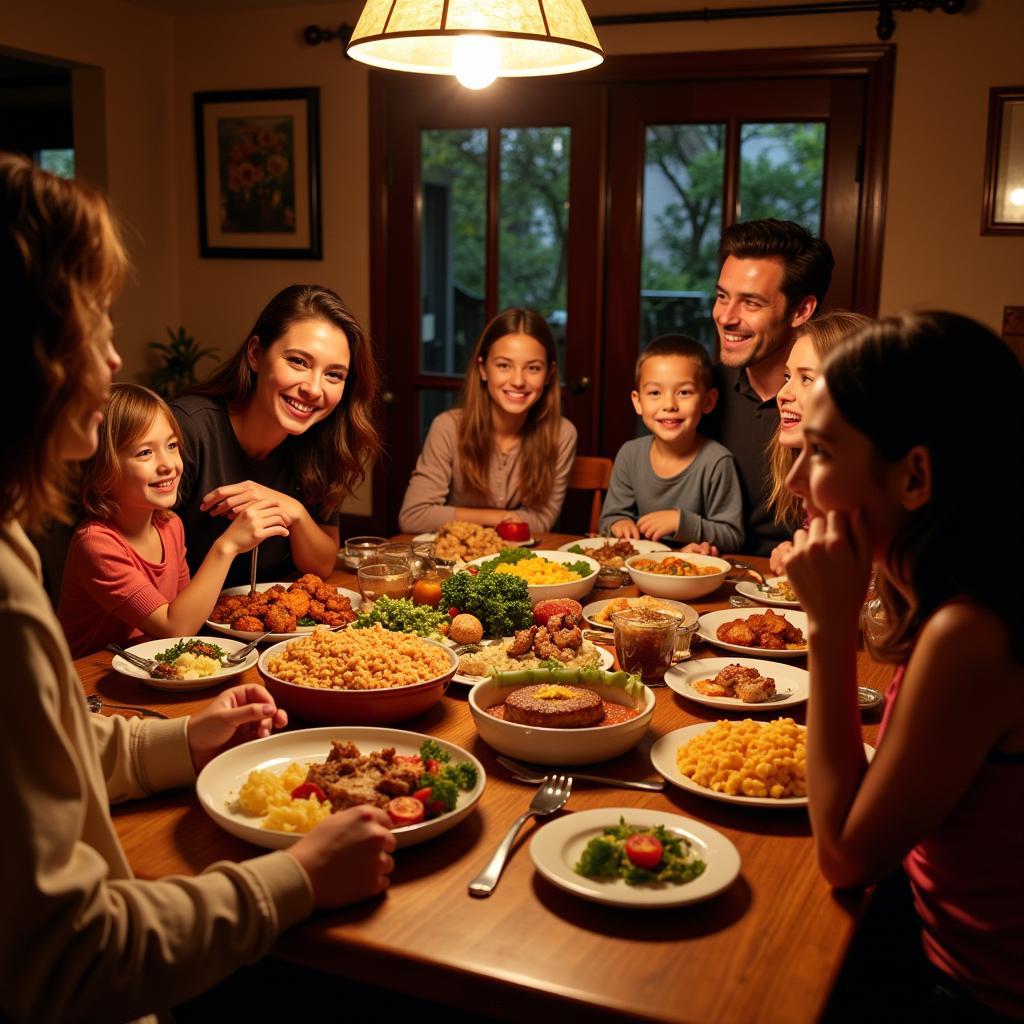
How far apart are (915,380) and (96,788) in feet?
3.24

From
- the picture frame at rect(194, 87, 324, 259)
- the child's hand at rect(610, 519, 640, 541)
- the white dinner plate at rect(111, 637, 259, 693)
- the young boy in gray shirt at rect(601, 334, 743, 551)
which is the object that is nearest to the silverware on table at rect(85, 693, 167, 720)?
the white dinner plate at rect(111, 637, 259, 693)

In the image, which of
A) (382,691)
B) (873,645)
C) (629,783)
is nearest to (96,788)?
(382,691)

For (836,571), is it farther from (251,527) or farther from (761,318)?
(761,318)

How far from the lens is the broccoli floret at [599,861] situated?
48.7 inches

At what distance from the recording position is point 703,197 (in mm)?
4898

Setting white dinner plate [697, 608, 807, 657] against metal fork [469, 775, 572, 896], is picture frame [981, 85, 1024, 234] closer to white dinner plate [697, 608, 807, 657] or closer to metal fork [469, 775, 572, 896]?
white dinner plate [697, 608, 807, 657]

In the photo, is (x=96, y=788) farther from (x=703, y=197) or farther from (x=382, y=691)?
(x=703, y=197)

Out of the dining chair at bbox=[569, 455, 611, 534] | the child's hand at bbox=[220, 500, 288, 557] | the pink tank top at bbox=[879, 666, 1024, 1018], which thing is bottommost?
the pink tank top at bbox=[879, 666, 1024, 1018]

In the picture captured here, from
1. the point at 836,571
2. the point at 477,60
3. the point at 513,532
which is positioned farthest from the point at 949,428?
the point at 513,532

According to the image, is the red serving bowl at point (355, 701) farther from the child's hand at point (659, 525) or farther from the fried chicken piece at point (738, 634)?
the child's hand at point (659, 525)

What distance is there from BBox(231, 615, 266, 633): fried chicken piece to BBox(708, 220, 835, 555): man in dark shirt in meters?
1.80

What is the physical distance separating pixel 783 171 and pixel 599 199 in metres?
0.82

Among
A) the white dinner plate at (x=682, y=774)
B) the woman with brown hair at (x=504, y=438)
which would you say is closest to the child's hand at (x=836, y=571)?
the white dinner plate at (x=682, y=774)

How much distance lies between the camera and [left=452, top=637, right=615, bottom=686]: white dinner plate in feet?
6.07
